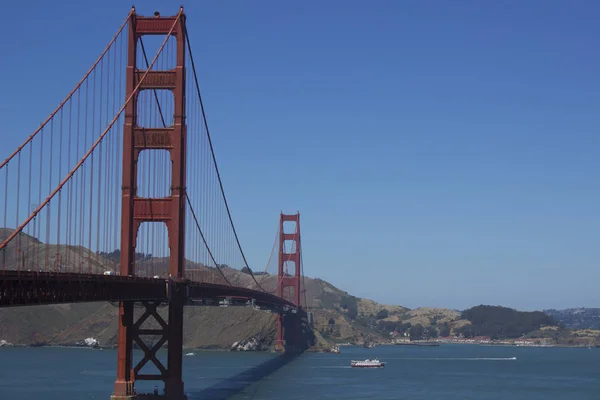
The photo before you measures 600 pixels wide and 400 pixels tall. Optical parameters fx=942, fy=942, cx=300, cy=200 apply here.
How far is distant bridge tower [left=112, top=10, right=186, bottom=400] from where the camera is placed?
45.4 meters

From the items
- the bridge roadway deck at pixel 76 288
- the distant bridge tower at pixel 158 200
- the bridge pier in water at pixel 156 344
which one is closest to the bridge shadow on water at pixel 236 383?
the bridge roadway deck at pixel 76 288

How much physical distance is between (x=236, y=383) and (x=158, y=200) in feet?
107

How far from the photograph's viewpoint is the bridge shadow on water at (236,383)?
62.6m

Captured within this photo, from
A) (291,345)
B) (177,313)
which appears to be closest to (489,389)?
(177,313)

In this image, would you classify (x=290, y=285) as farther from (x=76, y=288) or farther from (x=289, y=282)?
(x=76, y=288)

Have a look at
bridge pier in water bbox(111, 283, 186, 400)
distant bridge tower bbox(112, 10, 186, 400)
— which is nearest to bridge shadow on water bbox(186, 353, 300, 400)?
bridge pier in water bbox(111, 283, 186, 400)

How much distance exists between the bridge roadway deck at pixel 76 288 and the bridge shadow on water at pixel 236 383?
478 inches

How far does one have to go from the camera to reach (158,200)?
4716 centimetres

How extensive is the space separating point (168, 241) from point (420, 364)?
8446 cm

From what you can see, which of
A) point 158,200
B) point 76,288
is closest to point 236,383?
point 158,200

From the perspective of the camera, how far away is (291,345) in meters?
150

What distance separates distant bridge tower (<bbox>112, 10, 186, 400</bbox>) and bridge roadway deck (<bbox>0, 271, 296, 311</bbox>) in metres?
1.50

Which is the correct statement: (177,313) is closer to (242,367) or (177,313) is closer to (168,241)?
(168,241)

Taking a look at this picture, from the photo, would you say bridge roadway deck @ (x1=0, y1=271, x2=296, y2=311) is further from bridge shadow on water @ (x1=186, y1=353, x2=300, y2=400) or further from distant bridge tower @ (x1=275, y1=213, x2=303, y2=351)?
distant bridge tower @ (x1=275, y1=213, x2=303, y2=351)
